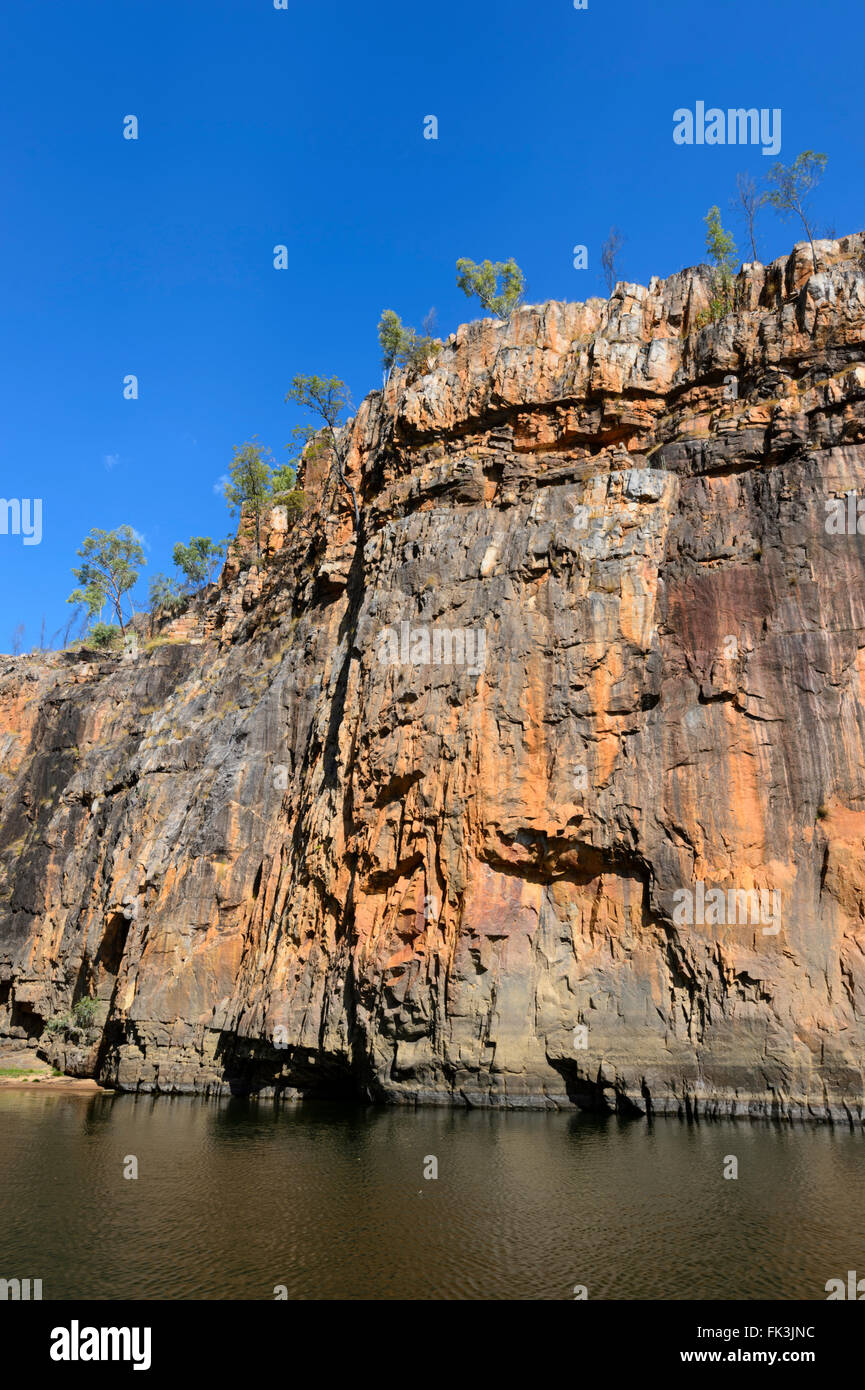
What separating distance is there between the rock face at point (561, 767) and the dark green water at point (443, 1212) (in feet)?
12.9

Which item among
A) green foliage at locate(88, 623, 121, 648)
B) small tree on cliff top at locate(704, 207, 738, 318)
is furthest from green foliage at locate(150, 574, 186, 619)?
small tree on cliff top at locate(704, 207, 738, 318)

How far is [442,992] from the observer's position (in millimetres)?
31172

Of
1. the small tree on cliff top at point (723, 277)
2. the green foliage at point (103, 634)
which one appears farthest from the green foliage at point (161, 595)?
the small tree on cliff top at point (723, 277)

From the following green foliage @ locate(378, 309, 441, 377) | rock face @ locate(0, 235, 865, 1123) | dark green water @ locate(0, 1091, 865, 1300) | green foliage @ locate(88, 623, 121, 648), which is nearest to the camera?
dark green water @ locate(0, 1091, 865, 1300)

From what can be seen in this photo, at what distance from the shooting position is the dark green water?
13.7 meters

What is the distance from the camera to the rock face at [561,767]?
96.0 ft

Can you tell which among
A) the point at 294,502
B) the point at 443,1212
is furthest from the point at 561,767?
the point at 294,502

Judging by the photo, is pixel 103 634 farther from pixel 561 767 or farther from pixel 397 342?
pixel 561 767

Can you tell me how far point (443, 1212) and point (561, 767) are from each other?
17.7 meters

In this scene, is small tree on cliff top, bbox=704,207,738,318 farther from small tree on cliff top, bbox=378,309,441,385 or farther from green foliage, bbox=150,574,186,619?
green foliage, bbox=150,574,186,619

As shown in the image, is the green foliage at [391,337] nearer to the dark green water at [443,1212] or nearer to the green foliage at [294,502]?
the green foliage at [294,502]

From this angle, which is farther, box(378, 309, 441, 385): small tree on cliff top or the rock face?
box(378, 309, 441, 385): small tree on cliff top

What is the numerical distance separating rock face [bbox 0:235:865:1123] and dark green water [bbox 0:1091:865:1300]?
155 inches
